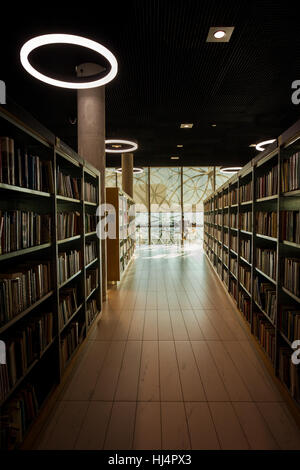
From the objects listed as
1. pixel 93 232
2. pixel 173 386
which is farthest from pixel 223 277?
pixel 173 386

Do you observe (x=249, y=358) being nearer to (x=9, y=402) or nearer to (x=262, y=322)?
(x=262, y=322)

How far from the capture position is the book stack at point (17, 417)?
1620 millimetres

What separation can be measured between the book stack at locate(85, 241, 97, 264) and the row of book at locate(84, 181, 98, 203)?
65cm

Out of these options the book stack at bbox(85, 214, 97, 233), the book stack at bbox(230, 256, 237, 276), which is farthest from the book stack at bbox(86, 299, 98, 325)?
the book stack at bbox(230, 256, 237, 276)

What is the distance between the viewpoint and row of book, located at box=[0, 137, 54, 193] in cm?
164

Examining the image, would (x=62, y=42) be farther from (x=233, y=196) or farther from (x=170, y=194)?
(x=170, y=194)

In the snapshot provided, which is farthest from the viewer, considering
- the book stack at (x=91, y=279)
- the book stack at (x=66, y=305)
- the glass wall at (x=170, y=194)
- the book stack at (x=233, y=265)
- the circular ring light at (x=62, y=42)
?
the glass wall at (x=170, y=194)

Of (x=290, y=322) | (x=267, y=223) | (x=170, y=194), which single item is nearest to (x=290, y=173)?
(x=267, y=223)

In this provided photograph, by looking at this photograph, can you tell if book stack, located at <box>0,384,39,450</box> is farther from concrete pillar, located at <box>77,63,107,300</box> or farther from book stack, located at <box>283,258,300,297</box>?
concrete pillar, located at <box>77,63,107,300</box>

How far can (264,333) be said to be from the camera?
2945mm

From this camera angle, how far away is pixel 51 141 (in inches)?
88.9

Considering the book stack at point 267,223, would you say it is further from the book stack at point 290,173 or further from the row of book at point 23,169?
the row of book at point 23,169

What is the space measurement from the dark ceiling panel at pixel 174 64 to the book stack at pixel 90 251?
2.80 meters

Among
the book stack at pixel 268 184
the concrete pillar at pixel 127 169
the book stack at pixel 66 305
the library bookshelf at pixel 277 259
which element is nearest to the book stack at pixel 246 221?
the library bookshelf at pixel 277 259
